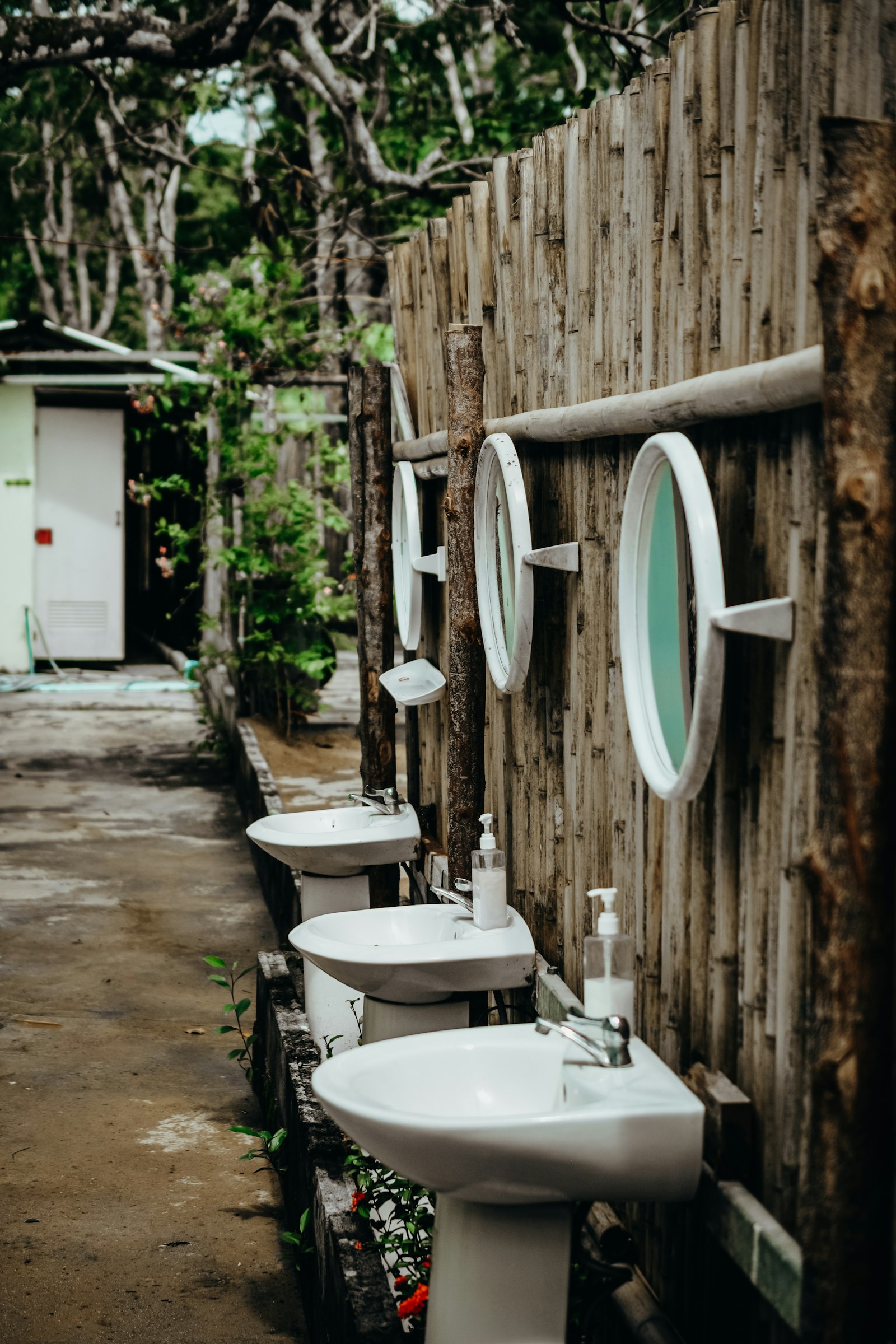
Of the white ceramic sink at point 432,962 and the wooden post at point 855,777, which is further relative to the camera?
the white ceramic sink at point 432,962

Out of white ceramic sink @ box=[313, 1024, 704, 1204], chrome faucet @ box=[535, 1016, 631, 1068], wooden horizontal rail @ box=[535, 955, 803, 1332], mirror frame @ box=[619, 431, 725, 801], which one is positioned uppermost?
mirror frame @ box=[619, 431, 725, 801]

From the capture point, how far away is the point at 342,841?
4434 mm

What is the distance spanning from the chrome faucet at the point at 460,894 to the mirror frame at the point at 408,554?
57.3 inches

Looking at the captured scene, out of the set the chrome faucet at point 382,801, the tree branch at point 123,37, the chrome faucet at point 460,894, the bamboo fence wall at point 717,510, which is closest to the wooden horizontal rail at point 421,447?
the bamboo fence wall at point 717,510

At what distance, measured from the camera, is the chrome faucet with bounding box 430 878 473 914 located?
134 inches

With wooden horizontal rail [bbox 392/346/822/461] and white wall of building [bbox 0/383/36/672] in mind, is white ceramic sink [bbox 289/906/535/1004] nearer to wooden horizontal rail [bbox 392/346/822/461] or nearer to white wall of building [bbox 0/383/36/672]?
wooden horizontal rail [bbox 392/346/822/461]

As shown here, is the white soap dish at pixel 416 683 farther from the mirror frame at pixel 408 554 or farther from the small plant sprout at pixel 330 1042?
the small plant sprout at pixel 330 1042

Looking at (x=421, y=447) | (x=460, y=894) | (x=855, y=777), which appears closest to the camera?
(x=855, y=777)

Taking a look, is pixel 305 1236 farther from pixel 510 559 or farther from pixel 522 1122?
pixel 510 559

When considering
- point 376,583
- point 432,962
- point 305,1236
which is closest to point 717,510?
point 432,962

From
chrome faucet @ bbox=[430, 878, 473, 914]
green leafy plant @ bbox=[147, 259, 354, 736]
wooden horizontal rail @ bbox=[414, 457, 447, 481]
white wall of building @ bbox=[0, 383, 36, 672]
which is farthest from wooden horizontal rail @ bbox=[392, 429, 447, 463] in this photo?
white wall of building @ bbox=[0, 383, 36, 672]

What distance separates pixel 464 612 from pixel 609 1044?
1.90 meters

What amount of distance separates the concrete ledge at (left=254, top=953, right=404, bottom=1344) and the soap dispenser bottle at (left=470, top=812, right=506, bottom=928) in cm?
78

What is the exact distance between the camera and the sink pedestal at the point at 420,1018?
3.34 m
